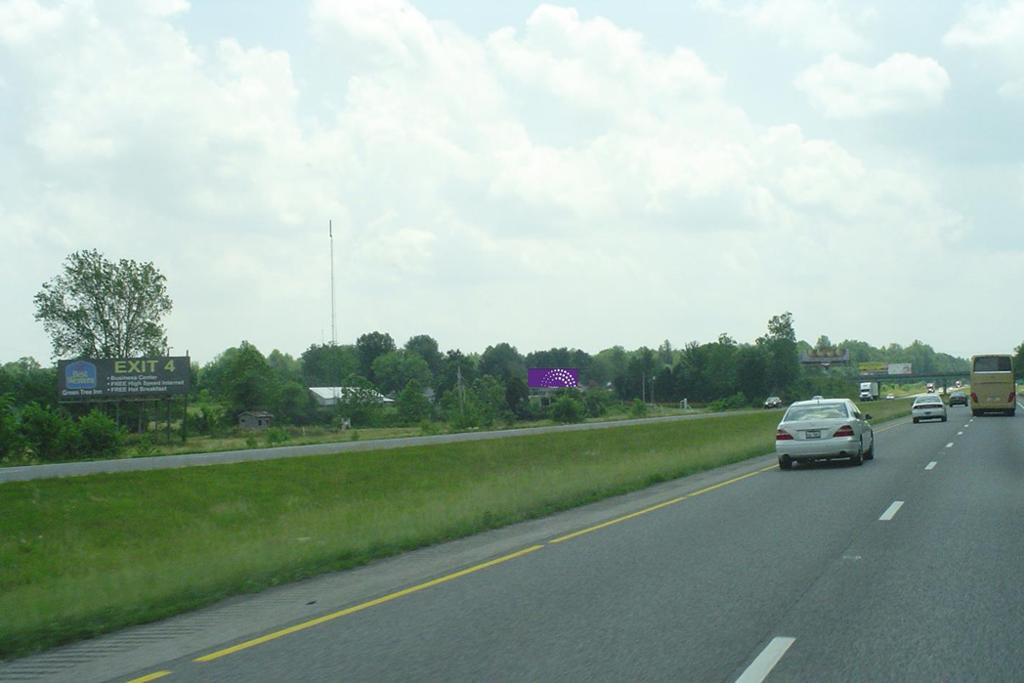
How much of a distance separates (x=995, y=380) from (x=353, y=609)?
60.5 metres

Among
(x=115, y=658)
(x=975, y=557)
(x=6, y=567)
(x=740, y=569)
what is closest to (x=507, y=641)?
(x=115, y=658)

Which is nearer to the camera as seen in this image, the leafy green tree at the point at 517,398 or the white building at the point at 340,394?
the white building at the point at 340,394

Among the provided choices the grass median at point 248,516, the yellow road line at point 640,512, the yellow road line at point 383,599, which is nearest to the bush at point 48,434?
the grass median at point 248,516

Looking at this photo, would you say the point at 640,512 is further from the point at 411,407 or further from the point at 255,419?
the point at 255,419

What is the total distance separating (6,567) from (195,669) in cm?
1447

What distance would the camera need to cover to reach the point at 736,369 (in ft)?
587

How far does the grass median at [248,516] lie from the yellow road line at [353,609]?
5.54 feet

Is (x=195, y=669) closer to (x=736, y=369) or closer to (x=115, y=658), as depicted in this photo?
(x=115, y=658)

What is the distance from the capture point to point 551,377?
125 meters

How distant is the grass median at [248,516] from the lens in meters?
10.5

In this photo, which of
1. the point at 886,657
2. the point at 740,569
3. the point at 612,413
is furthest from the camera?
the point at 612,413

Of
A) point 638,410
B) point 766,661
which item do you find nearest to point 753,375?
point 638,410

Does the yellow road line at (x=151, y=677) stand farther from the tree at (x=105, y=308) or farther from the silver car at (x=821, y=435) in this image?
the tree at (x=105, y=308)

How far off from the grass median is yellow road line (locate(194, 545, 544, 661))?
→ 1687mm
